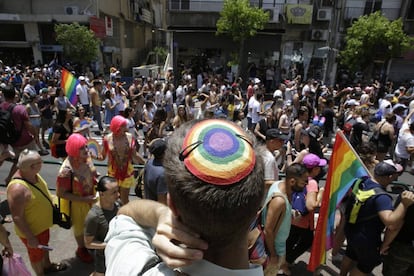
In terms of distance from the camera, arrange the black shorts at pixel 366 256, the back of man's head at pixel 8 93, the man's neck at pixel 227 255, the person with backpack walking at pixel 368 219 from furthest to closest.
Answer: the back of man's head at pixel 8 93, the black shorts at pixel 366 256, the person with backpack walking at pixel 368 219, the man's neck at pixel 227 255

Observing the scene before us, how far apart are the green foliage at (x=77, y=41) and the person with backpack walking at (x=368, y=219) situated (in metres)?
21.7

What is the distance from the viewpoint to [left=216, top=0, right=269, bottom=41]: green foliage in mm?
20266

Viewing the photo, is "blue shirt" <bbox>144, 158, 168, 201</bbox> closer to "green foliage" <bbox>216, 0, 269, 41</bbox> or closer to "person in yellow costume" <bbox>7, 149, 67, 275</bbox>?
"person in yellow costume" <bbox>7, 149, 67, 275</bbox>

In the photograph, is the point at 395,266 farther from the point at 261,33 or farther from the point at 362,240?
the point at 261,33

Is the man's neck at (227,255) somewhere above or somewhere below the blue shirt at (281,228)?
above

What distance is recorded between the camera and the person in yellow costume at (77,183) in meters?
3.58

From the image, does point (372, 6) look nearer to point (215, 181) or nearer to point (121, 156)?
point (121, 156)

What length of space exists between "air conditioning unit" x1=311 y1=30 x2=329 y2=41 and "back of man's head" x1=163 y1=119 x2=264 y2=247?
25.6 m

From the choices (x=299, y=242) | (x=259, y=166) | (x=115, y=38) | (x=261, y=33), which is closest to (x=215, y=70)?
(x=261, y=33)

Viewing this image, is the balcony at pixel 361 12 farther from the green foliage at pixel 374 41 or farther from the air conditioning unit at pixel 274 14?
the air conditioning unit at pixel 274 14

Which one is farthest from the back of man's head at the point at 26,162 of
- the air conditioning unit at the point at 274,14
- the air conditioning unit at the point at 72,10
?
the air conditioning unit at the point at 72,10

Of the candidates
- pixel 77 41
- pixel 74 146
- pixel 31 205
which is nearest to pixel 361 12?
pixel 77 41

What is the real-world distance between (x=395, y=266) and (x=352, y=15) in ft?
86.4

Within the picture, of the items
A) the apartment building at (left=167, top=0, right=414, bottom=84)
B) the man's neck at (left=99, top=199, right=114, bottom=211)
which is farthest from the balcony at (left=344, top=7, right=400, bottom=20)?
the man's neck at (left=99, top=199, right=114, bottom=211)
